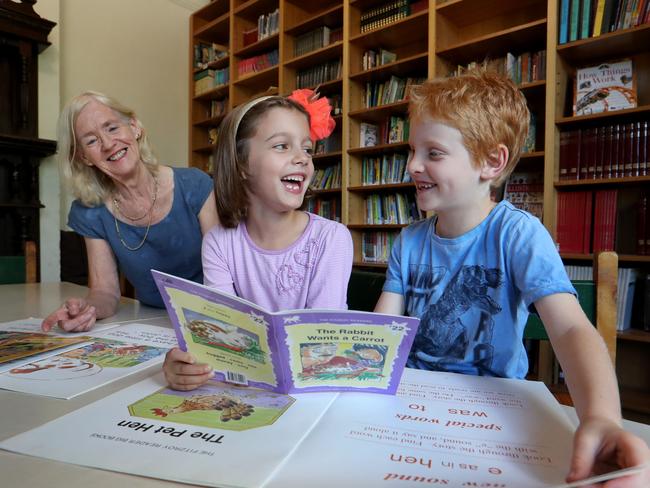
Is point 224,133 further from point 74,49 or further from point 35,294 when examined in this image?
point 74,49

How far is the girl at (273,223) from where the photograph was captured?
3.55 ft

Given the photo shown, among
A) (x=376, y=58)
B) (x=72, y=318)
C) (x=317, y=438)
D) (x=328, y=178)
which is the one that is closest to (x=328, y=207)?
(x=328, y=178)

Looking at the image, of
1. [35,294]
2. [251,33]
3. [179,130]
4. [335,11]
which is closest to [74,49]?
[179,130]

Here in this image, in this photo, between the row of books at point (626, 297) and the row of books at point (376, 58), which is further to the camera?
the row of books at point (376, 58)

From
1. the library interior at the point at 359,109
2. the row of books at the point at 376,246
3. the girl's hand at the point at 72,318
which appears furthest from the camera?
the row of books at the point at 376,246

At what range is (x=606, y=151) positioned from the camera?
86.4 inches

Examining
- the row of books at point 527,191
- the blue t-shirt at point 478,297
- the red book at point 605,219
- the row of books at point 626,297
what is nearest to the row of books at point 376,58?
the row of books at point 527,191

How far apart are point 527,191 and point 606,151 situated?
17.8 inches

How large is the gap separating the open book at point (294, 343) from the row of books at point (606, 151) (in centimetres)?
212

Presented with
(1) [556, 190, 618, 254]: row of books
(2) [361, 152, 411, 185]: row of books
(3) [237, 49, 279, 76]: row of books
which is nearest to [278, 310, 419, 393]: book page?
(1) [556, 190, 618, 254]: row of books

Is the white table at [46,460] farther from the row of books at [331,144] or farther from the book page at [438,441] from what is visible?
the row of books at [331,144]

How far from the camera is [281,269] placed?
111 cm

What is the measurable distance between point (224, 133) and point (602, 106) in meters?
2.01

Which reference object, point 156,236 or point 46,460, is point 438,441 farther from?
point 156,236
